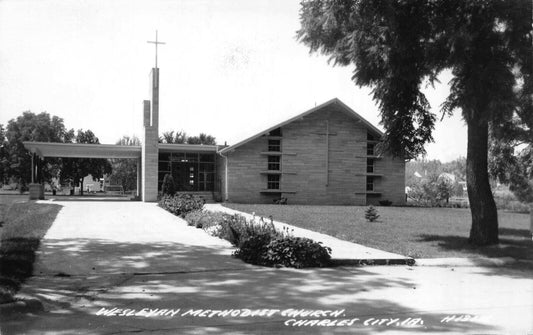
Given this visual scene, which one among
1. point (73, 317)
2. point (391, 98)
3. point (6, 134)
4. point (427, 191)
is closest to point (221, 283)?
point (73, 317)

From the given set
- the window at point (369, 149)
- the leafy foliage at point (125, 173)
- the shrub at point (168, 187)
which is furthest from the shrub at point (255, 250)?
the leafy foliage at point (125, 173)

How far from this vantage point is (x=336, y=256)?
397 inches

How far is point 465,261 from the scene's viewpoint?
1020 centimetres

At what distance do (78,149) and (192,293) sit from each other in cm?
2939

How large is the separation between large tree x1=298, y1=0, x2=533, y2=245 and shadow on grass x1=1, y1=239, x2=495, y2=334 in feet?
16.3

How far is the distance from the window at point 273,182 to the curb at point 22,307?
27.7 m

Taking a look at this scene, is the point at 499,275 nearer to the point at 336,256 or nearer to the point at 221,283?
the point at 336,256

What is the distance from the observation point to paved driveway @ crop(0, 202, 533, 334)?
18.1 feet

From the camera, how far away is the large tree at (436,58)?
10.5 meters

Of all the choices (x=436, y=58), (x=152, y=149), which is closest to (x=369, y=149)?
(x=152, y=149)

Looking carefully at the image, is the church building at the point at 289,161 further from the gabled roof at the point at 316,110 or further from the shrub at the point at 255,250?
the shrub at the point at 255,250

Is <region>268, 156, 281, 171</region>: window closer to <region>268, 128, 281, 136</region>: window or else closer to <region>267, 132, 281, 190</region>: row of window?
<region>267, 132, 281, 190</region>: row of window

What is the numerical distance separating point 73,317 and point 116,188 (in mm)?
72081

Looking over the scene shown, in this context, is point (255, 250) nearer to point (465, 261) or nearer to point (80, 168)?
point (465, 261)
